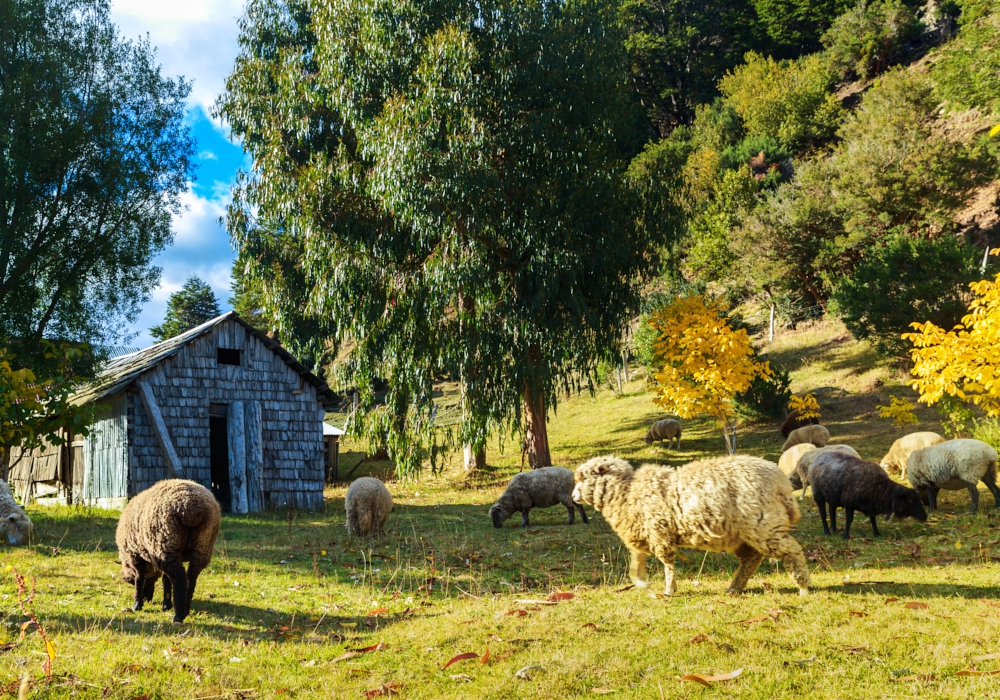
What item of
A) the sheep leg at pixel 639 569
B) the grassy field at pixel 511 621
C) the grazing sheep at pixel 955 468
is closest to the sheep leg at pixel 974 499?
the grazing sheep at pixel 955 468

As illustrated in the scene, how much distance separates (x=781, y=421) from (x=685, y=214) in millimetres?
11789

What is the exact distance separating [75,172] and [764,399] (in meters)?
25.4

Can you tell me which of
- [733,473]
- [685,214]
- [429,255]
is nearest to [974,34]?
[685,214]

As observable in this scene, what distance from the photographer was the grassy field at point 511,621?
5305mm

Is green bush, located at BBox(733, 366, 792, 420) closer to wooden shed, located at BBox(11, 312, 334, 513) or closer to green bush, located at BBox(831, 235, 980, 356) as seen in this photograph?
green bush, located at BBox(831, 235, 980, 356)

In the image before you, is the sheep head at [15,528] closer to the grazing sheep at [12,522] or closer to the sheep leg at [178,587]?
the grazing sheep at [12,522]

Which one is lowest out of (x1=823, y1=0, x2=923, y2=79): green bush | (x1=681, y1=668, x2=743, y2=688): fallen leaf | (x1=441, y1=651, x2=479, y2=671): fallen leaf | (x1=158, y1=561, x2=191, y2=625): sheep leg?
(x1=681, y1=668, x2=743, y2=688): fallen leaf

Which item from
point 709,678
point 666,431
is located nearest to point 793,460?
point 666,431

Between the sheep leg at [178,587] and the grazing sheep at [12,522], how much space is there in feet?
21.3

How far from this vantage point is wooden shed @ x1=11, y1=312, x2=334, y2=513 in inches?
723

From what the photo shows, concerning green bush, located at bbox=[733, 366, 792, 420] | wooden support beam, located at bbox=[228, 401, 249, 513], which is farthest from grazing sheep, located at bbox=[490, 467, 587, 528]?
green bush, located at bbox=[733, 366, 792, 420]

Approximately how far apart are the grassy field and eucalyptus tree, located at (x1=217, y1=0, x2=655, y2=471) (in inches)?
274

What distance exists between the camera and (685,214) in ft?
71.1

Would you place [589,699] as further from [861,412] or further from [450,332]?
[861,412]
